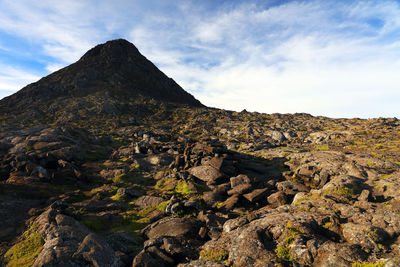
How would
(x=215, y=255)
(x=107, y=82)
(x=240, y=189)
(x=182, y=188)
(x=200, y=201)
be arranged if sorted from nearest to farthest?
(x=215, y=255) < (x=200, y=201) < (x=240, y=189) < (x=182, y=188) < (x=107, y=82)

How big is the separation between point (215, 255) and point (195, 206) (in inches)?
372

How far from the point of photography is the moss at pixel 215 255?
1441 centimetres

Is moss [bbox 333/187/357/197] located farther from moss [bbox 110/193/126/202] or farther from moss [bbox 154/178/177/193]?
moss [bbox 110/193/126/202]

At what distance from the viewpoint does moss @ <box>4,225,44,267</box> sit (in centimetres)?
1602

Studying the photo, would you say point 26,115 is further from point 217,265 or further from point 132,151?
point 217,265

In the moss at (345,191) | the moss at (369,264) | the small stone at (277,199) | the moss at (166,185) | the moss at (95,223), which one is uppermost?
the moss at (345,191)

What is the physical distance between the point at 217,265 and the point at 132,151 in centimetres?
4391

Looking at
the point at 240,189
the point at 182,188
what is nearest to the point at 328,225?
the point at 240,189

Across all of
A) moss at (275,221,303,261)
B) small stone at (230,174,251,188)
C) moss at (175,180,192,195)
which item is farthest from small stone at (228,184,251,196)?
moss at (275,221,303,261)

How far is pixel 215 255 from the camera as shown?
14.7 meters

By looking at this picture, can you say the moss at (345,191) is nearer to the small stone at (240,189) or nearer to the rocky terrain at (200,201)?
the rocky terrain at (200,201)

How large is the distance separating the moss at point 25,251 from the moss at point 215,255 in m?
12.3

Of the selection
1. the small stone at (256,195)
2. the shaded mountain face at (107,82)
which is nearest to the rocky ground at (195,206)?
the small stone at (256,195)

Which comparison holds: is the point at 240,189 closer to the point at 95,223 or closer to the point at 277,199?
the point at 277,199
